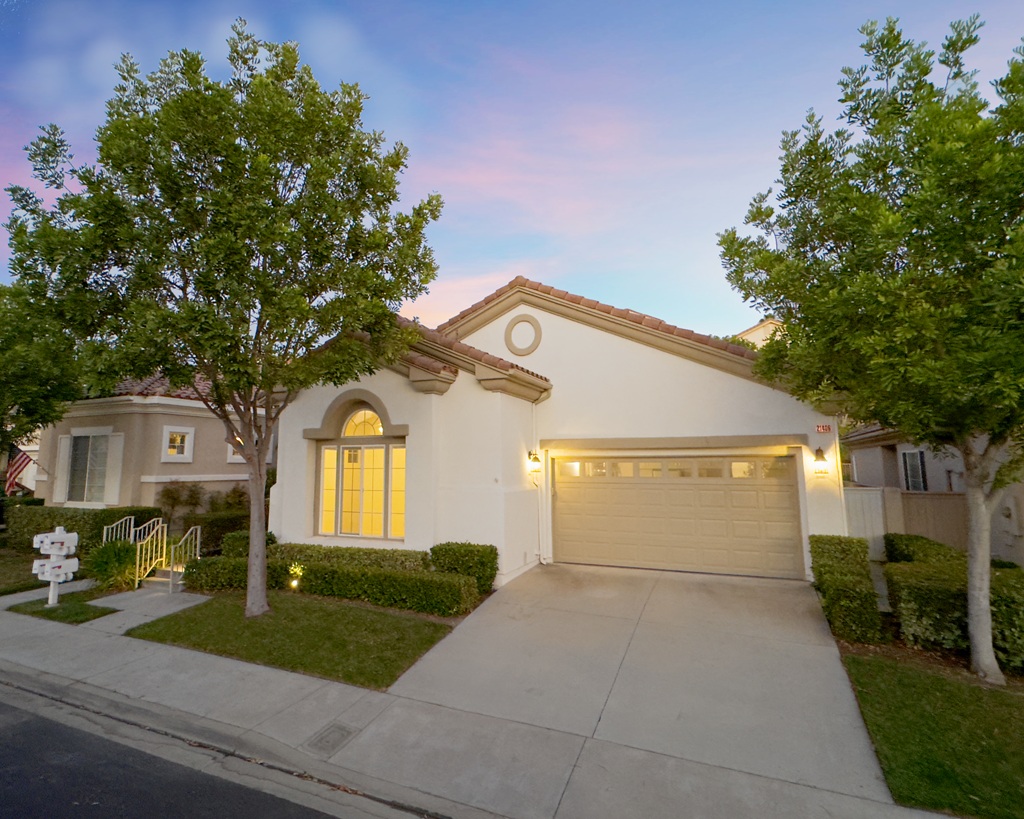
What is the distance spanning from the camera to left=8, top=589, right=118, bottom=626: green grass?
880 centimetres

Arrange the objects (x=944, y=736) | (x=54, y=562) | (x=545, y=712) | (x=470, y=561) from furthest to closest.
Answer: (x=54, y=562) → (x=470, y=561) → (x=545, y=712) → (x=944, y=736)

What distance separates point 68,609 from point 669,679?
415 inches

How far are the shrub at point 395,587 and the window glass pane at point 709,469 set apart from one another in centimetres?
548

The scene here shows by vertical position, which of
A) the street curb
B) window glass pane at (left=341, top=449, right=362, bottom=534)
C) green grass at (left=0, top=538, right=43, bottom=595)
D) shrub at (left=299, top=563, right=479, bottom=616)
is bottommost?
the street curb

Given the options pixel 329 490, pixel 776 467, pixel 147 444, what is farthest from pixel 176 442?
pixel 776 467

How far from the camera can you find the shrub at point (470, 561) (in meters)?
9.33

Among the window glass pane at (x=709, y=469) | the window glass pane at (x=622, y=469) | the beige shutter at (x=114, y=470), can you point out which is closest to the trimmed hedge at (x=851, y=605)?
the window glass pane at (x=709, y=469)

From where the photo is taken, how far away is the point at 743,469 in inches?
420

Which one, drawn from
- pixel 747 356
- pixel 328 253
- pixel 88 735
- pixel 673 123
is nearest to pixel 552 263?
pixel 673 123

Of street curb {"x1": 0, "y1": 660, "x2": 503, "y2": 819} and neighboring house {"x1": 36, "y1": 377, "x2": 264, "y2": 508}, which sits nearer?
street curb {"x1": 0, "y1": 660, "x2": 503, "y2": 819}

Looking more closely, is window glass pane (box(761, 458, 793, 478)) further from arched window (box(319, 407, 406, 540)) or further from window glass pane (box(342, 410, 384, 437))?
window glass pane (box(342, 410, 384, 437))

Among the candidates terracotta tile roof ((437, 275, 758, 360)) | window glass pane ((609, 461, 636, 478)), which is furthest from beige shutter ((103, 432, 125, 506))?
window glass pane ((609, 461, 636, 478))

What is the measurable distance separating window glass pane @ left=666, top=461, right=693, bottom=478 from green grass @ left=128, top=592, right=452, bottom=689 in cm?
592

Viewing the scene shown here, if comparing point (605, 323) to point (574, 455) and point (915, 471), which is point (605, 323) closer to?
point (574, 455)
